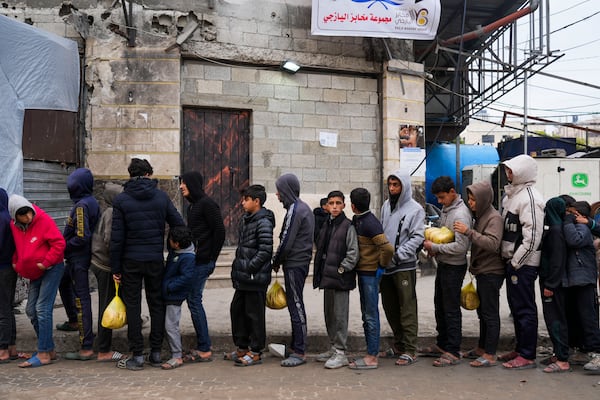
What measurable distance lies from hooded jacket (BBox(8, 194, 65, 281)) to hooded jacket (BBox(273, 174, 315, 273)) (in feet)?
6.54

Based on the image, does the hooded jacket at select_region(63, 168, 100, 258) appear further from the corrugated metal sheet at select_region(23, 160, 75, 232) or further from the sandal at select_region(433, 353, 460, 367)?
the sandal at select_region(433, 353, 460, 367)

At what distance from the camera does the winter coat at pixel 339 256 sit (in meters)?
5.17

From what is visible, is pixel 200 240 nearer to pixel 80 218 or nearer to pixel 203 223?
pixel 203 223

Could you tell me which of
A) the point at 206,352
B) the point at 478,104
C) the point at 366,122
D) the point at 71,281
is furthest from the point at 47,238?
the point at 478,104

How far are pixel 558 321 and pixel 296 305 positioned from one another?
231 centimetres

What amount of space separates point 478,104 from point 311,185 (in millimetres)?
6377

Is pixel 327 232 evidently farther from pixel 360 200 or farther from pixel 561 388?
pixel 561 388

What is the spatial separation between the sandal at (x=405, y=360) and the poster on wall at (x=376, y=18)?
562cm

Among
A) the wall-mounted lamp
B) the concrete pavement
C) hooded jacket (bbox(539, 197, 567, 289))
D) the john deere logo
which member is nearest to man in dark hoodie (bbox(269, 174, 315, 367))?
the concrete pavement

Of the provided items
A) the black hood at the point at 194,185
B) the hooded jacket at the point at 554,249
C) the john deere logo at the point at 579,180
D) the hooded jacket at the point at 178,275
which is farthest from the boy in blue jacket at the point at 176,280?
the john deere logo at the point at 579,180

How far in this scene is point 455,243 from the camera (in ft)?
17.1

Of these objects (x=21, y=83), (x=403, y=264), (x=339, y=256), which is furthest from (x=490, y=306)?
(x=21, y=83)

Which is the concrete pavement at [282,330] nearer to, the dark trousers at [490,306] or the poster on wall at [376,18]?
the dark trousers at [490,306]

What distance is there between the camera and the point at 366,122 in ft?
33.5
